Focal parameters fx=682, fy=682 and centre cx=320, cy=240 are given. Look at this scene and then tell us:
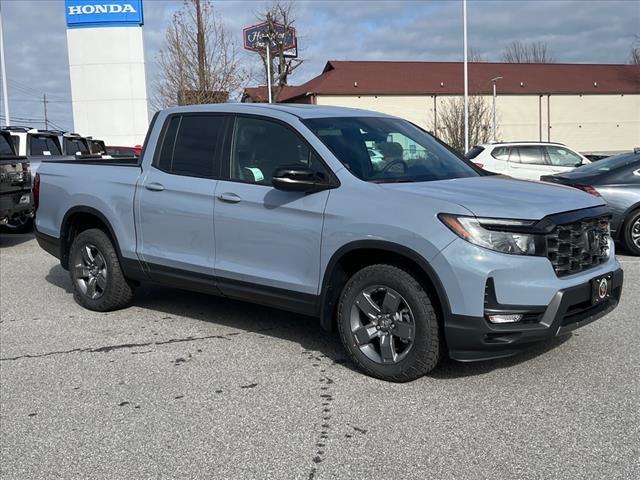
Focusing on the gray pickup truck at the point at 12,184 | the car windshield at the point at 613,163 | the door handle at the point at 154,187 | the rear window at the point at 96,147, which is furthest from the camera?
the rear window at the point at 96,147

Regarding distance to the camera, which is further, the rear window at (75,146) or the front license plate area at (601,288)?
the rear window at (75,146)

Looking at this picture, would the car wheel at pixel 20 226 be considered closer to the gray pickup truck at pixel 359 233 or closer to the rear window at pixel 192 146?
the gray pickup truck at pixel 359 233

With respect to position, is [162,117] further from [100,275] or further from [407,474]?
[407,474]

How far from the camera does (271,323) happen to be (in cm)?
626

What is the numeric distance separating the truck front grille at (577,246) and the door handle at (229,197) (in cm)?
235

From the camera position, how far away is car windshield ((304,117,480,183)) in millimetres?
4980

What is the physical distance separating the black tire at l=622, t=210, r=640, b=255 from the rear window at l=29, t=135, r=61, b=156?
10712 mm

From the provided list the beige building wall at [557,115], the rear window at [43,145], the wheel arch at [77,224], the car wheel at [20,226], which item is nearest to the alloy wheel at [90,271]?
the wheel arch at [77,224]

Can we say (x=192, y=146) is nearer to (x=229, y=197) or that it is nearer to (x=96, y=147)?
(x=229, y=197)

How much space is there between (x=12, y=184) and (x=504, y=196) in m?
8.64

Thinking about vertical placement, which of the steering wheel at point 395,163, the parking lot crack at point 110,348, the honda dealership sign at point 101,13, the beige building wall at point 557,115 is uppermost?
the honda dealership sign at point 101,13

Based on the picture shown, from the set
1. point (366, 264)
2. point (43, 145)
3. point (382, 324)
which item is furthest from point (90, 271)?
point (43, 145)

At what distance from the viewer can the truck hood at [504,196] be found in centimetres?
424

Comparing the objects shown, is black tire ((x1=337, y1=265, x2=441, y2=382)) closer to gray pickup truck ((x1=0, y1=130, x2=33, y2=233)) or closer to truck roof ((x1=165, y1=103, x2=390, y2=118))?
truck roof ((x1=165, y1=103, x2=390, y2=118))
